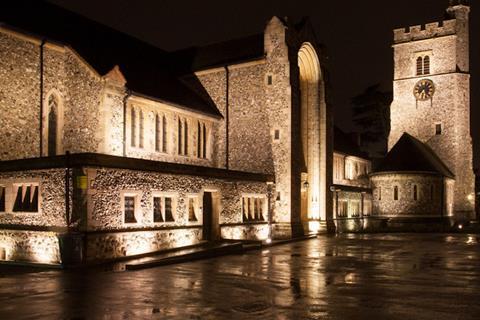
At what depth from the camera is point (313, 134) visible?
36.5 metres

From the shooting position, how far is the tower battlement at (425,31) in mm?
54219

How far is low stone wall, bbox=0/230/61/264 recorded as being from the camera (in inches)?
725

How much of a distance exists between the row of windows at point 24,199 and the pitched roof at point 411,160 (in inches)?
1406

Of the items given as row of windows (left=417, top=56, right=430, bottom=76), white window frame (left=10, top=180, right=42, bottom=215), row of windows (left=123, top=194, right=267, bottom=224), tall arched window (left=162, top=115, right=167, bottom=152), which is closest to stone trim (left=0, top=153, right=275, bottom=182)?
white window frame (left=10, top=180, right=42, bottom=215)

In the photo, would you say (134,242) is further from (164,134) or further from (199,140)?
(199,140)

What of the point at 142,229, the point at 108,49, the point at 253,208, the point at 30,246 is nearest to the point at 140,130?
the point at 108,49

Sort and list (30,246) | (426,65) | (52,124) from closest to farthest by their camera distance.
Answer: (30,246)
(52,124)
(426,65)

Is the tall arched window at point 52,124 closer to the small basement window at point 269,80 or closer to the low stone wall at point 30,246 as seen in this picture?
the low stone wall at point 30,246

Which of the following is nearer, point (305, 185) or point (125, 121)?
point (125, 121)

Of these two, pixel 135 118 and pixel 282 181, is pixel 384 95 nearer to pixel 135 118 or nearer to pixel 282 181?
pixel 282 181

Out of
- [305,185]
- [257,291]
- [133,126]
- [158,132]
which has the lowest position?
[257,291]

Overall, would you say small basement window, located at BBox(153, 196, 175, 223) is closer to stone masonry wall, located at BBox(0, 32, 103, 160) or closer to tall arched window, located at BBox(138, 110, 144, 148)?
stone masonry wall, located at BBox(0, 32, 103, 160)

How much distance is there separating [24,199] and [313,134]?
70.2 ft

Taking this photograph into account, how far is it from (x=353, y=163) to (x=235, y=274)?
41537 millimetres
